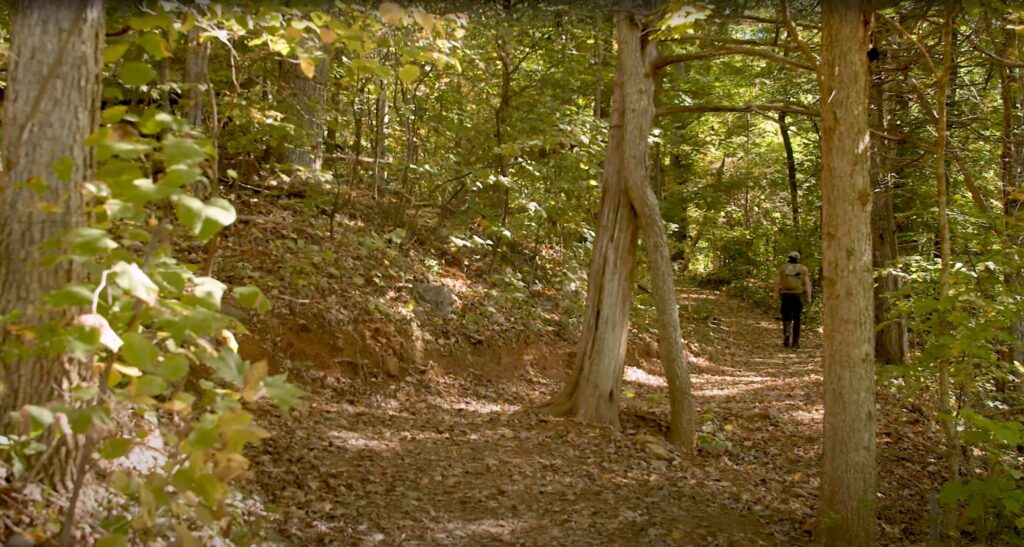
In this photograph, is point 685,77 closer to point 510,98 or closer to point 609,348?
point 510,98

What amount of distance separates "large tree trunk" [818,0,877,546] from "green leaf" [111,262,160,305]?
199 inches

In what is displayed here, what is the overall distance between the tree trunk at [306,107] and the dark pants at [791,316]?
9837 mm

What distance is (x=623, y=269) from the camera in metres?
8.04

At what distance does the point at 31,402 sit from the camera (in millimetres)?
3111

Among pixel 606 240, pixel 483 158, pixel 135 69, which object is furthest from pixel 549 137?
pixel 135 69

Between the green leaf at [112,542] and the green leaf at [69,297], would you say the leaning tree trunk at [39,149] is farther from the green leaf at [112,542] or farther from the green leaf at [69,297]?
the green leaf at [112,542]

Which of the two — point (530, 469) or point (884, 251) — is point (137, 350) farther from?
point (884, 251)

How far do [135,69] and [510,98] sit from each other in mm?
9029

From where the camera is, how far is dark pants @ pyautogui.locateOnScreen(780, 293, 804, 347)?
579 inches

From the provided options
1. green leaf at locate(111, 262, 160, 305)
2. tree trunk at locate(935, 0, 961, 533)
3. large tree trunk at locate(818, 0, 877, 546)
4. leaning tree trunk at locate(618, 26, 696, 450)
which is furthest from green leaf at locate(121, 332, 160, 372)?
tree trunk at locate(935, 0, 961, 533)

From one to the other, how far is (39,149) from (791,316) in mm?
14483

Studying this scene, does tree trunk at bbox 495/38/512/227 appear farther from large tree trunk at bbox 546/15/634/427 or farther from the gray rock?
large tree trunk at bbox 546/15/634/427

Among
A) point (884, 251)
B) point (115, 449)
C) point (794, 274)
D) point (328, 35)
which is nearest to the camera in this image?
point (115, 449)

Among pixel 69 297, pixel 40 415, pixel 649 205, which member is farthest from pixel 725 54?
pixel 40 415
